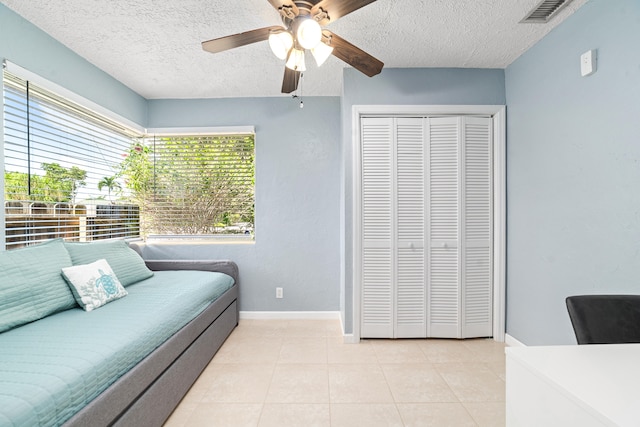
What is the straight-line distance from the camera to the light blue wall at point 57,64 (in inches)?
79.3

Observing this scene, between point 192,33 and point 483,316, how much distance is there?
3.45m

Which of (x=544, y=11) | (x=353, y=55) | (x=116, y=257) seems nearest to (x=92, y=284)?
(x=116, y=257)

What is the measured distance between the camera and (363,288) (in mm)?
2904

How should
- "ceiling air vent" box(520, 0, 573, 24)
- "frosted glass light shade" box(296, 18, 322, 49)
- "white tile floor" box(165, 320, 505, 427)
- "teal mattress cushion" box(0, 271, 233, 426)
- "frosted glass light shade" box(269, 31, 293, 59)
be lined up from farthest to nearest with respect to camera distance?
"ceiling air vent" box(520, 0, 573, 24)
"white tile floor" box(165, 320, 505, 427)
"frosted glass light shade" box(269, 31, 293, 59)
"frosted glass light shade" box(296, 18, 322, 49)
"teal mattress cushion" box(0, 271, 233, 426)

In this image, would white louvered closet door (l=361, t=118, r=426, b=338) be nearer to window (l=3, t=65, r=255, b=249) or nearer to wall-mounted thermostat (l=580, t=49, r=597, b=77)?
wall-mounted thermostat (l=580, t=49, r=597, b=77)

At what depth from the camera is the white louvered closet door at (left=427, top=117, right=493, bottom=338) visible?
2.87 m

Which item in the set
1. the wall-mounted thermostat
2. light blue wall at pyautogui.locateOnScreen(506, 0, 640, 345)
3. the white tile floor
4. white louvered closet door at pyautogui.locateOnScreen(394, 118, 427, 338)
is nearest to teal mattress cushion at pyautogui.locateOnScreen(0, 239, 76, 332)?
the white tile floor

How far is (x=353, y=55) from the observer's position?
1859mm

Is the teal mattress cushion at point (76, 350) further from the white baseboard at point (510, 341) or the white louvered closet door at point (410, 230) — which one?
the white baseboard at point (510, 341)

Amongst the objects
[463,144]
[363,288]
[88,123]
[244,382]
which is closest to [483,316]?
[363,288]

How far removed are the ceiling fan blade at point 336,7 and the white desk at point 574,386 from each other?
5.26ft

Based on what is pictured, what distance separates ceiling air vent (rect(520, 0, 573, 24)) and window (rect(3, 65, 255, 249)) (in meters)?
2.67

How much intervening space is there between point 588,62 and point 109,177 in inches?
158

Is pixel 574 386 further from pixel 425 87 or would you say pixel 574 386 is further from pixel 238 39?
pixel 425 87
